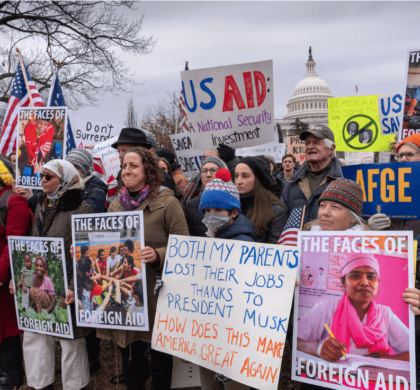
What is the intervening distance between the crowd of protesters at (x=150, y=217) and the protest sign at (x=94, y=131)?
280 cm

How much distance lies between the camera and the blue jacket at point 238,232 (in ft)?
8.57

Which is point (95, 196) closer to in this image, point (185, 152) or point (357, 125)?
point (185, 152)

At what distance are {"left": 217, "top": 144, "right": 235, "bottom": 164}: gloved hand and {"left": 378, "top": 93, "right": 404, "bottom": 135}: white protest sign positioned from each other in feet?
8.45

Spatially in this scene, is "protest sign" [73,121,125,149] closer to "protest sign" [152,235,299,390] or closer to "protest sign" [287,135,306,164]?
"protest sign" [152,235,299,390]

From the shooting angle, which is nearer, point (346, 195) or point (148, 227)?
point (346, 195)

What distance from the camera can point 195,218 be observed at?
11.4 ft

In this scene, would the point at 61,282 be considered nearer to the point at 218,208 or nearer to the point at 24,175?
the point at 218,208

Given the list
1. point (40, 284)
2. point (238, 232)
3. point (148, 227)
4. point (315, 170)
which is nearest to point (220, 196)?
point (238, 232)

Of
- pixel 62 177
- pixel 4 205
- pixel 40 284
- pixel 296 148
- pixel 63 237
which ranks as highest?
pixel 296 148

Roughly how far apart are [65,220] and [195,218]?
110 centimetres

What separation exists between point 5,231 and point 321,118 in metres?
88.8

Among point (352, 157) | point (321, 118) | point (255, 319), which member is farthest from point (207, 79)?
point (321, 118)

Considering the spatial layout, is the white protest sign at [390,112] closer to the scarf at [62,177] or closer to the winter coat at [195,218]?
the winter coat at [195,218]

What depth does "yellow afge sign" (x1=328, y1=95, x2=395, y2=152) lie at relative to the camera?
5.68 meters
